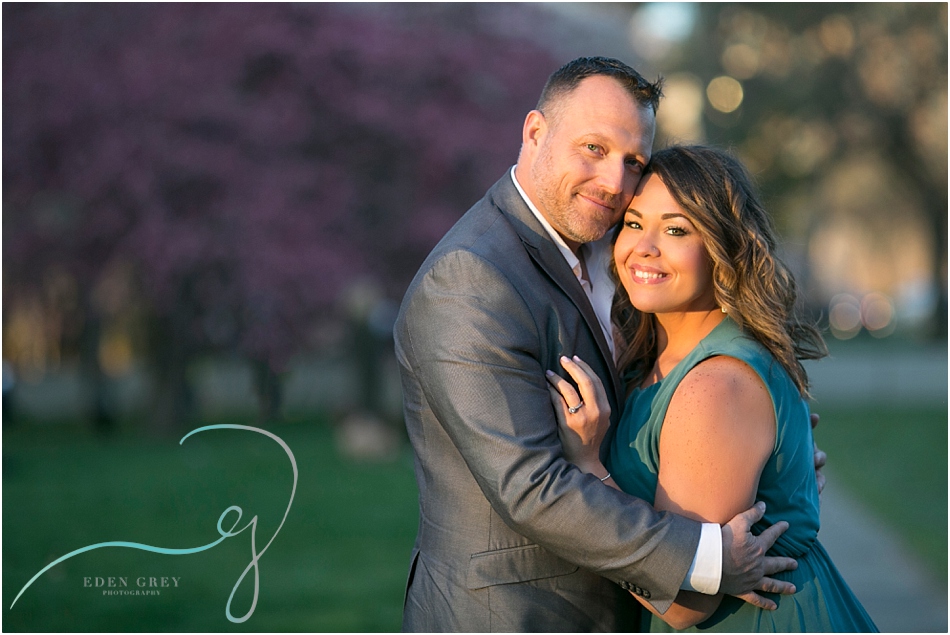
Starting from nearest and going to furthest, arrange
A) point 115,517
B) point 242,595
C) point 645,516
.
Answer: point 645,516 → point 242,595 → point 115,517

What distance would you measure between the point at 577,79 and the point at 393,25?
31.1 feet

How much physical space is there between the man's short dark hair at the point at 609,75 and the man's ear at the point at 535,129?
0.28ft

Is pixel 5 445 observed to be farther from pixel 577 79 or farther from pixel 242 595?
pixel 577 79

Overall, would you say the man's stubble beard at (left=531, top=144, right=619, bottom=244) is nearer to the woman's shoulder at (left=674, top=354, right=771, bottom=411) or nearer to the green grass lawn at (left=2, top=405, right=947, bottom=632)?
the woman's shoulder at (left=674, top=354, right=771, bottom=411)

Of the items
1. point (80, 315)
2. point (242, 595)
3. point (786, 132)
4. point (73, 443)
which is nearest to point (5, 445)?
point (73, 443)

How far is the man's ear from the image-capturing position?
3.06 metres

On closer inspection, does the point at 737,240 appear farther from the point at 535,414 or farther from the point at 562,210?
the point at 535,414

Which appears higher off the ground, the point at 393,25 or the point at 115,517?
the point at 393,25

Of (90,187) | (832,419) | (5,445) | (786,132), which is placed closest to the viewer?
(90,187)

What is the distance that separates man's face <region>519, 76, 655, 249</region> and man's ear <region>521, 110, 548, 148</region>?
84 millimetres

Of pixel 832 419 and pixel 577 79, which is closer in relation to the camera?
pixel 577 79

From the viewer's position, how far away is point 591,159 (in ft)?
9.59

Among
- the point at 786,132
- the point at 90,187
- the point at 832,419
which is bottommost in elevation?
the point at 832,419

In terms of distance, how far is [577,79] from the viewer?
294 centimetres
